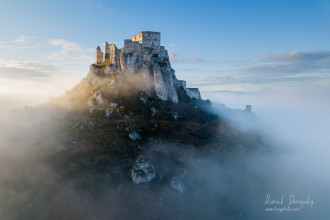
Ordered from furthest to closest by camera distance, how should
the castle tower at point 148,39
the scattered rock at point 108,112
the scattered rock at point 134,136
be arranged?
1. the castle tower at point 148,39
2. the scattered rock at point 108,112
3. the scattered rock at point 134,136

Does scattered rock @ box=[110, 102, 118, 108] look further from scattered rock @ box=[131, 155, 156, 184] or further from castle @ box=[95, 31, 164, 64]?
scattered rock @ box=[131, 155, 156, 184]

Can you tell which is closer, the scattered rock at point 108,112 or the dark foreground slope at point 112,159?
the dark foreground slope at point 112,159

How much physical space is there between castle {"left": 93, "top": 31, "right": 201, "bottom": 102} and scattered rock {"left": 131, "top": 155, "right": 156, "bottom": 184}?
2799 cm

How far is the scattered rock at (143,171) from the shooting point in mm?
52688

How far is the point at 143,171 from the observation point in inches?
2098

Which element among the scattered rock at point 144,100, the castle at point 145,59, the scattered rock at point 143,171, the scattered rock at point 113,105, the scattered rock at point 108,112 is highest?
the castle at point 145,59

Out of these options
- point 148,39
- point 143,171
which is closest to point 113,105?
point 143,171

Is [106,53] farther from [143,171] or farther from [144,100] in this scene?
[143,171]

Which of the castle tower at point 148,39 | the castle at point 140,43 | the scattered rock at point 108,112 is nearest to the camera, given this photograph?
the scattered rock at point 108,112

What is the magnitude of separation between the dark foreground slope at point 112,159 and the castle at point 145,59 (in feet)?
16.9

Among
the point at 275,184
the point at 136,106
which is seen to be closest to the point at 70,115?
the point at 136,106

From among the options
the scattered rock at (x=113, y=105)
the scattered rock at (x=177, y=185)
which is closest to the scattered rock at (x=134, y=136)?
Answer: the scattered rock at (x=113, y=105)

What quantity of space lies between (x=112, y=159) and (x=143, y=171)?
336 inches

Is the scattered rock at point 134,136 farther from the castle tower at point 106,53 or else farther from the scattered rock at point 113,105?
the castle tower at point 106,53
